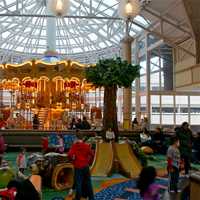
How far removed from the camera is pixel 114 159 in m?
13.6

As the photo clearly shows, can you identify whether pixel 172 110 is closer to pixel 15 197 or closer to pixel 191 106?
pixel 191 106

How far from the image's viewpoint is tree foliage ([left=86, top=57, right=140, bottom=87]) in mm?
14406

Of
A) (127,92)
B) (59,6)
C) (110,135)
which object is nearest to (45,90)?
(127,92)

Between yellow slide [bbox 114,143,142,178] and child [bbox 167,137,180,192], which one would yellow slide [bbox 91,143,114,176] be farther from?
child [bbox 167,137,180,192]

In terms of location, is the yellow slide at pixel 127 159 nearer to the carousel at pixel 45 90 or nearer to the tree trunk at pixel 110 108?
the tree trunk at pixel 110 108

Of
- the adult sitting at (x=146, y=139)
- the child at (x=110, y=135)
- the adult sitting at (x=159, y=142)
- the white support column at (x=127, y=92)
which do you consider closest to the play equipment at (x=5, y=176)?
the child at (x=110, y=135)

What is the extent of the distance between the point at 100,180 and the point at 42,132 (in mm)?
11178

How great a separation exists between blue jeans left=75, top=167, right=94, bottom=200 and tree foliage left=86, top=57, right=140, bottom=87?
6148 mm

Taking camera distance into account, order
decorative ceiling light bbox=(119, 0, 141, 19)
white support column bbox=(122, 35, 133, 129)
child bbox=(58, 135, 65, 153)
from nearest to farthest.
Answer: child bbox=(58, 135, 65, 153), decorative ceiling light bbox=(119, 0, 141, 19), white support column bbox=(122, 35, 133, 129)

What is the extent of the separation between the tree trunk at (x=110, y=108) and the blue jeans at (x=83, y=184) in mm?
6121

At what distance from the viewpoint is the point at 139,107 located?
120ft

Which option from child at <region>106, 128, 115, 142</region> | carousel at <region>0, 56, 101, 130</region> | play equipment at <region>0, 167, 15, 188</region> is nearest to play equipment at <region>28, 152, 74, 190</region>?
play equipment at <region>0, 167, 15, 188</region>

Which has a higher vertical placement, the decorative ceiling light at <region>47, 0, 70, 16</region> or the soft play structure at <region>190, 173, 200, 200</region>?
the decorative ceiling light at <region>47, 0, 70, 16</region>

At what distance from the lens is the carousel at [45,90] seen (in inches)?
1059
